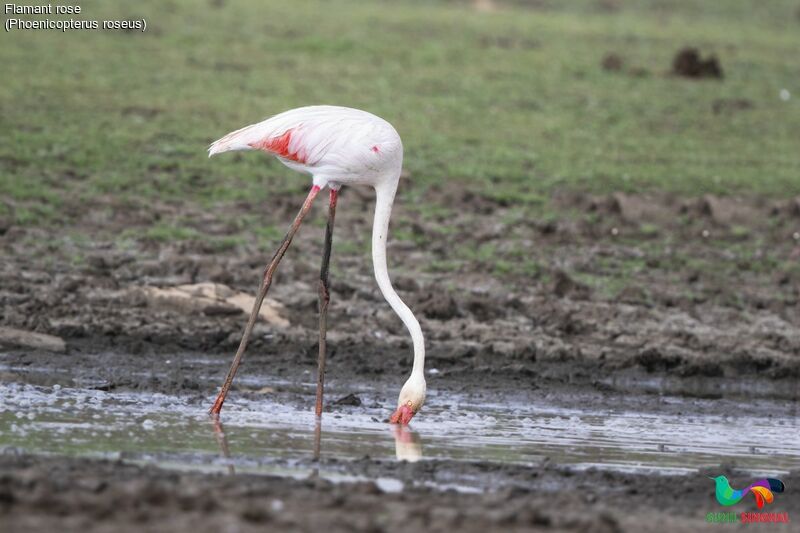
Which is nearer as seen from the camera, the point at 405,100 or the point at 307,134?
the point at 307,134

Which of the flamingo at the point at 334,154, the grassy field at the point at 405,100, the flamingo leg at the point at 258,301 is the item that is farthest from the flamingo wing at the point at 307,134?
the grassy field at the point at 405,100

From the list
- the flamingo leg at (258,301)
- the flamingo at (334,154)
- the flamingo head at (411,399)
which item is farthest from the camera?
the flamingo at (334,154)

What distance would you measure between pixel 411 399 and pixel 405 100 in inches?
379

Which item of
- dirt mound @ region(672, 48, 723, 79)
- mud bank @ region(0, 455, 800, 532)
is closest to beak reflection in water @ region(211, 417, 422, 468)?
mud bank @ region(0, 455, 800, 532)

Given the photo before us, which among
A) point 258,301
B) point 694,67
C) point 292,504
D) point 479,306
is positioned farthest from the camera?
point 694,67

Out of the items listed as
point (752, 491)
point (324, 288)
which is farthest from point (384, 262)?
point (752, 491)

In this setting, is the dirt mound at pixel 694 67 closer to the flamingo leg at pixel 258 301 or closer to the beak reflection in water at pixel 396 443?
the flamingo leg at pixel 258 301

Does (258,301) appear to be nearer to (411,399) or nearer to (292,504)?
(411,399)

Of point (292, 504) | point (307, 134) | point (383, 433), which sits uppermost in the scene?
point (307, 134)

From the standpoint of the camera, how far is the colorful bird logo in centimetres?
604

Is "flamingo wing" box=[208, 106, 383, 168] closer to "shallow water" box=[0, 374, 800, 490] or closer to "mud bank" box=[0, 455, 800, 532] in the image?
"shallow water" box=[0, 374, 800, 490]

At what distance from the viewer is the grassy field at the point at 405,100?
1318 cm

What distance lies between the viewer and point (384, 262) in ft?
27.2

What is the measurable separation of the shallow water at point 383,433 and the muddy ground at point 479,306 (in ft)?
1.25
